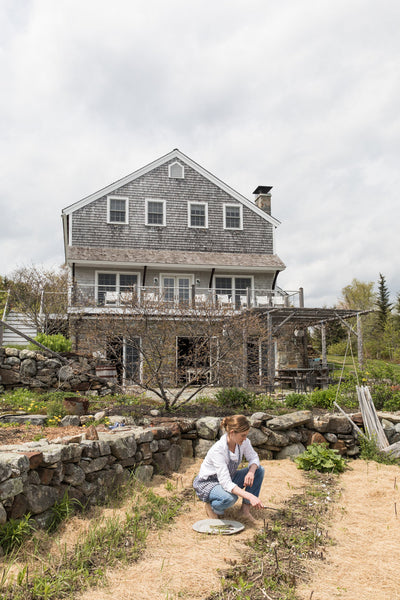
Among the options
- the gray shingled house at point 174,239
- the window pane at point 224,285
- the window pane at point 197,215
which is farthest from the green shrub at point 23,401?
the window pane at point 197,215

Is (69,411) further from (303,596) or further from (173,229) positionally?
(173,229)

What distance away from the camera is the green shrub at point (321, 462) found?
21.8ft

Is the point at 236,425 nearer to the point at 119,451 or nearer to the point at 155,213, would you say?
the point at 119,451

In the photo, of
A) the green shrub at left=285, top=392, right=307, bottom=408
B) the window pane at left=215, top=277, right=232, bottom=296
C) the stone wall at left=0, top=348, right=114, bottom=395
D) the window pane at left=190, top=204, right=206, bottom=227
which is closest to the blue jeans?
the green shrub at left=285, top=392, right=307, bottom=408

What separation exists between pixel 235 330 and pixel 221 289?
1156 cm

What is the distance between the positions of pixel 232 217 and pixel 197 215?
1654mm

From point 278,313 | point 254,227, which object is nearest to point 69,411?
point 278,313

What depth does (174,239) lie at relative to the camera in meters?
20.6

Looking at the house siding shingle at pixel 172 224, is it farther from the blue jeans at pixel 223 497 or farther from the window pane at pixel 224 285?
the blue jeans at pixel 223 497

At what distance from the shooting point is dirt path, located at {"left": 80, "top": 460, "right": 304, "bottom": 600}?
3.19 meters

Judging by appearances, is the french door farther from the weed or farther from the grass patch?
the weed

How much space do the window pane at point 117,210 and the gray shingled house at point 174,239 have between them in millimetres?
44

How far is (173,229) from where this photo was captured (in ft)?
68.1

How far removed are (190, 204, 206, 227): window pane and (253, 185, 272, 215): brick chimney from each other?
3256 millimetres
